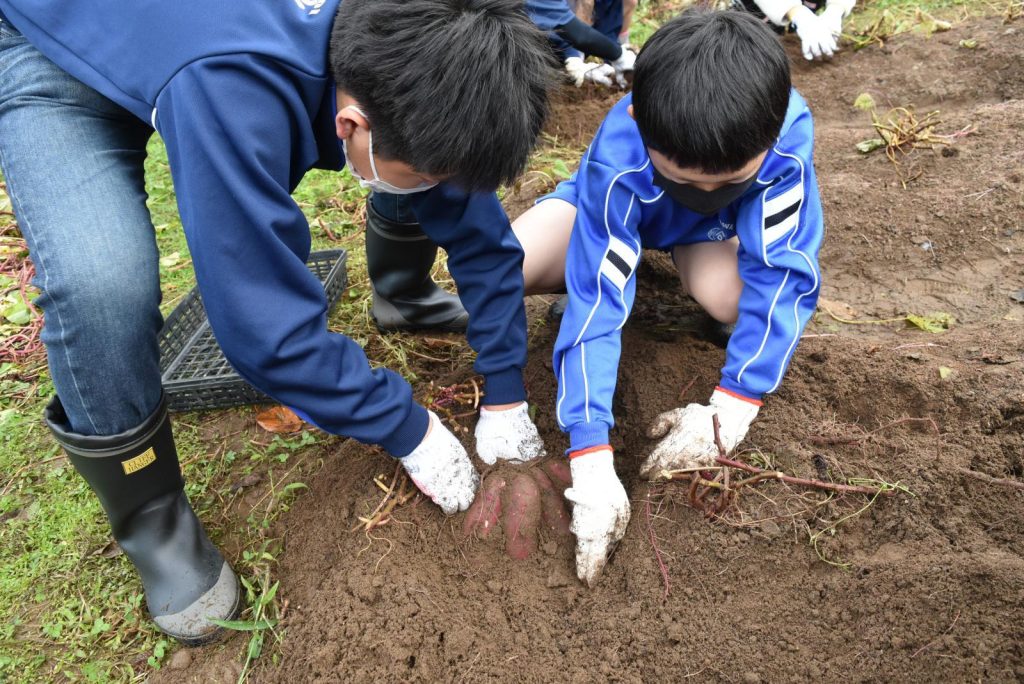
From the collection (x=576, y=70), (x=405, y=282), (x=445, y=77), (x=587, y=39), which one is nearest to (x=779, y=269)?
(x=445, y=77)

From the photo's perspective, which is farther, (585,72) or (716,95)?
(585,72)

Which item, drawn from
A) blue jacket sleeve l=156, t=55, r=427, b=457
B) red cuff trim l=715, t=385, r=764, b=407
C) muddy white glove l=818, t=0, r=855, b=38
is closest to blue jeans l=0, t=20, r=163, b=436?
blue jacket sleeve l=156, t=55, r=427, b=457

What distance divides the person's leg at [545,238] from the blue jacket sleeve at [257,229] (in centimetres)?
97

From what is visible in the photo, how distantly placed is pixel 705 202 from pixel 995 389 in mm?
908

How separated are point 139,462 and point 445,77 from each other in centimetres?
117

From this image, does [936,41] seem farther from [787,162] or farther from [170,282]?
[170,282]

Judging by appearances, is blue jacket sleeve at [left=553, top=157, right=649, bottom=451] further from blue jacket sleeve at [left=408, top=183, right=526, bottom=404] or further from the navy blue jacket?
the navy blue jacket

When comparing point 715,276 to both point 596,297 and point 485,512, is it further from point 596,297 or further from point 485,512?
point 485,512

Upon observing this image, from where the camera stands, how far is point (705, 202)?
73.7 inches

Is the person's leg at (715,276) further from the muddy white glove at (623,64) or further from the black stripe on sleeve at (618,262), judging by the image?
the muddy white glove at (623,64)

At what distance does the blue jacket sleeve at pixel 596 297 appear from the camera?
6.15 ft

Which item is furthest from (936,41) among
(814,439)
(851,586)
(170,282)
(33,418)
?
(33,418)

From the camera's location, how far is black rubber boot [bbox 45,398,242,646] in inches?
68.5

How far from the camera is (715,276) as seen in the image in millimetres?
2254
